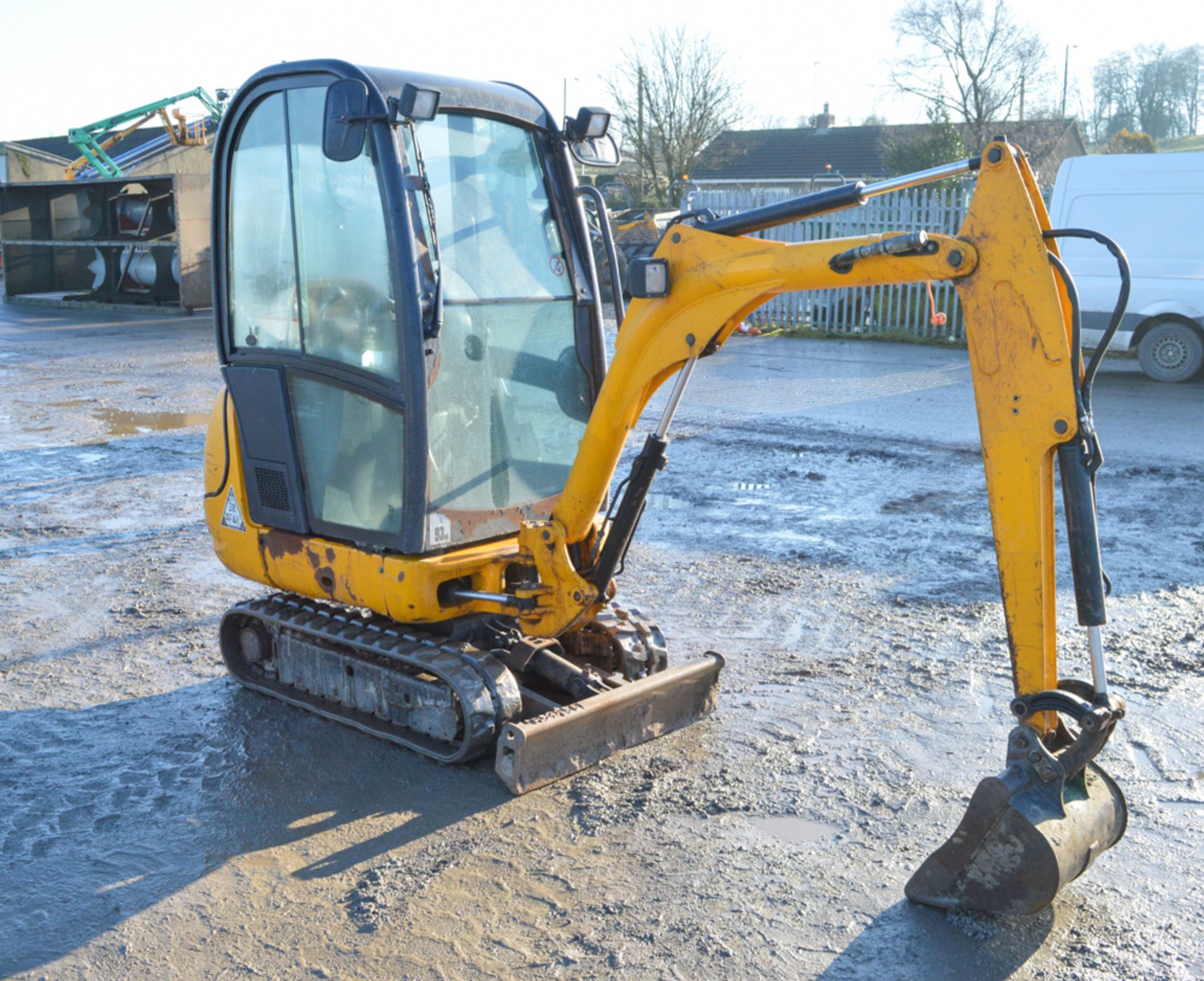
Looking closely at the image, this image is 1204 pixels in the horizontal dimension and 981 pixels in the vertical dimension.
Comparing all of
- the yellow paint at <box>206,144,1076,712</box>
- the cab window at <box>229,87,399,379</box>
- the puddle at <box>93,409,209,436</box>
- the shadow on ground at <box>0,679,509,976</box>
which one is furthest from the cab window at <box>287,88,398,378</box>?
the puddle at <box>93,409,209,436</box>

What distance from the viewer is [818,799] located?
173 inches

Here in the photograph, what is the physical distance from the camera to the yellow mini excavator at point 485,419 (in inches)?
139

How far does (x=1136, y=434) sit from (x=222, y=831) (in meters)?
9.59

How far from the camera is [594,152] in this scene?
16.4 ft

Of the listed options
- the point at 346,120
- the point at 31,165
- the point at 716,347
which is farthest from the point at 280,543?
the point at 31,165

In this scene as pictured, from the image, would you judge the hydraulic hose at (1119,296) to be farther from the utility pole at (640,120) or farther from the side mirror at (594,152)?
the utility pole at (640,120)

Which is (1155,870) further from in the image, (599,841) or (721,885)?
(599,841)

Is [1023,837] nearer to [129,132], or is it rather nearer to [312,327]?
[312,327]

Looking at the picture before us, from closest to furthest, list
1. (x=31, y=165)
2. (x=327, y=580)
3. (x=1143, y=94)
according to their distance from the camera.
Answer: (x=327, y=580) < (x=31, y=165) < (x=1143, y=94)

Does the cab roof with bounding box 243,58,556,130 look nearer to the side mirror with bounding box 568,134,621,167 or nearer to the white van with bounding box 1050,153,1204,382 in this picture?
the side mirror with bounding box 568,134,621,167

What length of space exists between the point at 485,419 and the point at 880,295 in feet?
52.1

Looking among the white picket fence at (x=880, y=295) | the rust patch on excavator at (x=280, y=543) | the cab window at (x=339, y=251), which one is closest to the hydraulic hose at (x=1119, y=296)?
A: the cab window at (x=339, y=251)

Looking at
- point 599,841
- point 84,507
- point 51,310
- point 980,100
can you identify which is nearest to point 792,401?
point 84,507

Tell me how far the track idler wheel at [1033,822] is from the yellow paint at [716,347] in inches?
6.7
